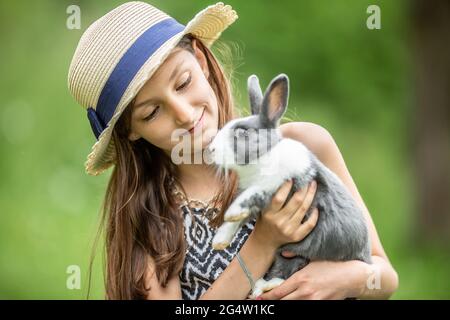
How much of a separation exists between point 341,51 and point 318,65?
13cm

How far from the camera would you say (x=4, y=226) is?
2846 millimetres

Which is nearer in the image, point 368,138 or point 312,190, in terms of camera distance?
point 312,190

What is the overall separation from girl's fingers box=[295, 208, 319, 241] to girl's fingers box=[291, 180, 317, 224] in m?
0.01

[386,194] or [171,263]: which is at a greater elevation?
[171,263]

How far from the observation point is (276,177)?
1.33m

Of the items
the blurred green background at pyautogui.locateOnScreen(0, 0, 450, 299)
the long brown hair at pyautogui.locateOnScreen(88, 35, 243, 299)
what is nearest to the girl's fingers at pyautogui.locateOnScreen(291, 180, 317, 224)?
the long brown hair at pyautogui.locateOnScreen(88, 35, 243, 299)

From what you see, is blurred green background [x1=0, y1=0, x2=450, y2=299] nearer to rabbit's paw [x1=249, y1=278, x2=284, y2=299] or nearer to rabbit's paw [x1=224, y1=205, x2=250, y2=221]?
rabbit's paw [x1=249, y1=278, x2=284, y2=299]

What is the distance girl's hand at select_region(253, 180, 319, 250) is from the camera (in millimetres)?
1351

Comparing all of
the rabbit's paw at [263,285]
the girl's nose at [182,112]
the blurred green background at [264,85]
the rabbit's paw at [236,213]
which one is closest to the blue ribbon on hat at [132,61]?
the girl's nose at [182,112]

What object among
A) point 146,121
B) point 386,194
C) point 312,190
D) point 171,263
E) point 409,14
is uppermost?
point 409,14

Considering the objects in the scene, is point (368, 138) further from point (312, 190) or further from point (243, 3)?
point (312, 190)
